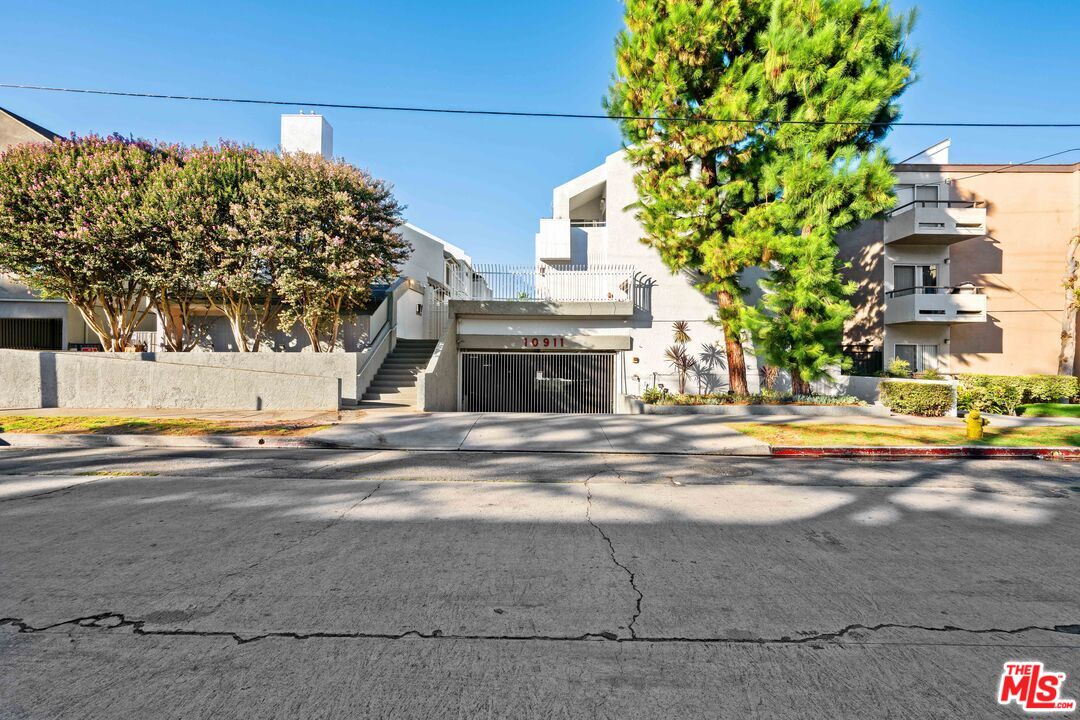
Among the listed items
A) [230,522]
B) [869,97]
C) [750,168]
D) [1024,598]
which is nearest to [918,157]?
[869,97]

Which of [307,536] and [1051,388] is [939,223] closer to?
[1051,388]

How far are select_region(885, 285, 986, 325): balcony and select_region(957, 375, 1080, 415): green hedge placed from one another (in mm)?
2744

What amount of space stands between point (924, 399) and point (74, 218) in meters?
24.8

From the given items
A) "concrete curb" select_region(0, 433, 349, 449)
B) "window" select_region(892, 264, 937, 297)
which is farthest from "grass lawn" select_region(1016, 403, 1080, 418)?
"concrete curb" select_region(0, 433, 349, 449)

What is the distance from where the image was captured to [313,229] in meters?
14.2

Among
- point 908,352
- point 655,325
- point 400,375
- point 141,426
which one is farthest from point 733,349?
point 141,426

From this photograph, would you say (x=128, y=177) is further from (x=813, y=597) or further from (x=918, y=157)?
(x=918, y=157)

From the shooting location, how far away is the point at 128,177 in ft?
47.5

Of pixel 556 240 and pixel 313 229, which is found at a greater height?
pixel 556 240

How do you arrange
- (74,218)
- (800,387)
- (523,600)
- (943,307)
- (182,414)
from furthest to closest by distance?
(943,307)
(800,387)
(74,218)
(182,414)
(523,600)

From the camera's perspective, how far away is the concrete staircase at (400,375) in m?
15.6

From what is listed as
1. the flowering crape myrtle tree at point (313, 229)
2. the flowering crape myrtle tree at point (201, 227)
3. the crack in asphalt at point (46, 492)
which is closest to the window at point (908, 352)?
the flowering crape myrtle tree at point (313, 229)

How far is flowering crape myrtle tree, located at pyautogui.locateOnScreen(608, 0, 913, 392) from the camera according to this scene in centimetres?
1432

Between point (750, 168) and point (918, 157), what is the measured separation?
1342 cm
